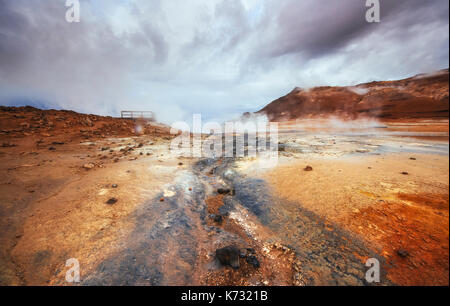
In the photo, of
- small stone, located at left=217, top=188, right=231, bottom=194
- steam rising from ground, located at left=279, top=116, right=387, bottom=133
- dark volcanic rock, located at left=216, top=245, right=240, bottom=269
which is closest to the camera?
dark volcanic rock, located at left=216, top=245, right=240, bottom=269

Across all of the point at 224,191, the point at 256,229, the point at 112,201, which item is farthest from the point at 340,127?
the point at 112,201

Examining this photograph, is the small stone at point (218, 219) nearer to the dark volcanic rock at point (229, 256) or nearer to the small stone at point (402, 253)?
the dark volcanic rock at point (229, 256)

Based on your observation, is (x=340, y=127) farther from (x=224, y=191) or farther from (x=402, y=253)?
(x=402, y=253)

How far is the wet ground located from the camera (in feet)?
6.93

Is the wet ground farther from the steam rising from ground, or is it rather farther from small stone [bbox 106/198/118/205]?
the steam rising from ground

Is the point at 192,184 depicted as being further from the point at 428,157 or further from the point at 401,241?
the point at 428,157

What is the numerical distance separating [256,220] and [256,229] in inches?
12.4

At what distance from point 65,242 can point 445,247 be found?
5.35 metres

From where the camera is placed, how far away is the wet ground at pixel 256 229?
83.2 inches

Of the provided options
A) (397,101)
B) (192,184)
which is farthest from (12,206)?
(397,101)

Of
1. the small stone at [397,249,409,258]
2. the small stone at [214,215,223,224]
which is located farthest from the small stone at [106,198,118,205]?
the small stone at [397,249,409,258]

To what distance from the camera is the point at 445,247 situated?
1.55 m

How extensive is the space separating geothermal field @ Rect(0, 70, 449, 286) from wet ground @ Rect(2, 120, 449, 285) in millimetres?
19

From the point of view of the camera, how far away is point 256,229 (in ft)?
11.8
